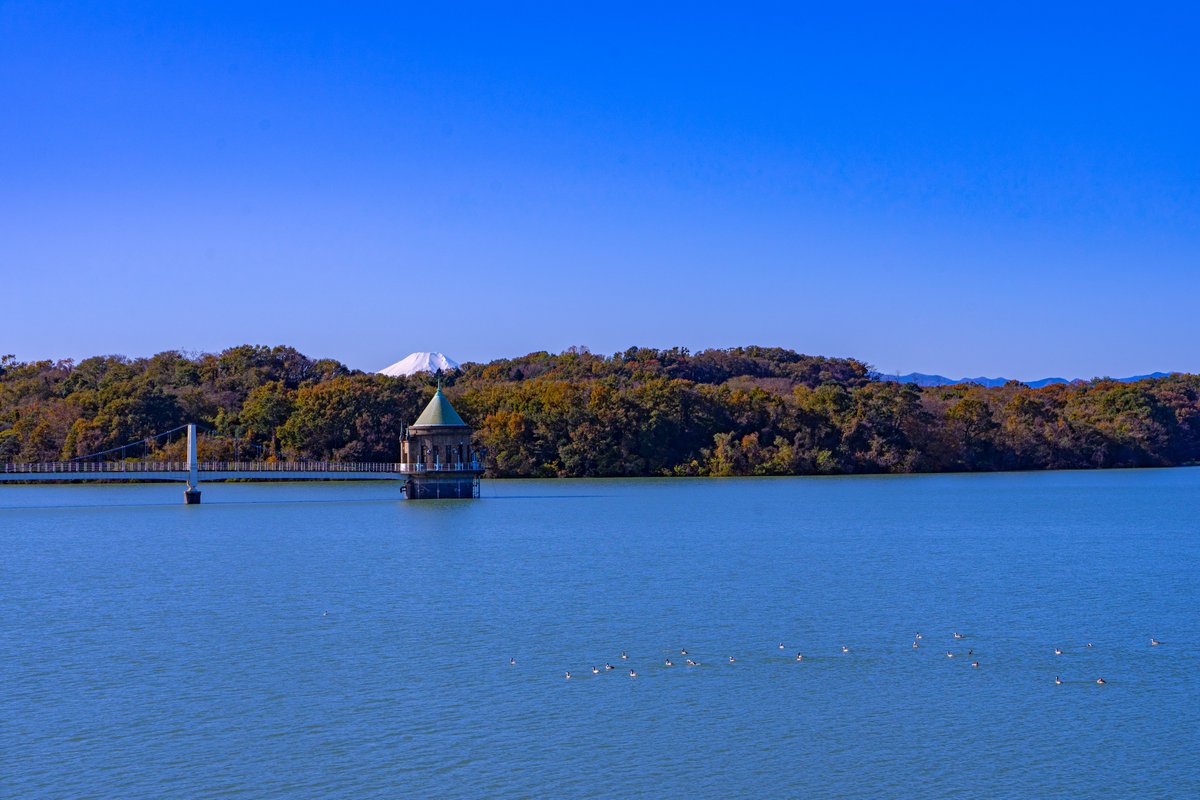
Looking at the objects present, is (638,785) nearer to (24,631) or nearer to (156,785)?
(156,785)

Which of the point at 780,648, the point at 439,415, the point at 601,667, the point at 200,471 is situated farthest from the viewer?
the point at 200,471

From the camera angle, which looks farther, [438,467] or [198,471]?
[198,471]

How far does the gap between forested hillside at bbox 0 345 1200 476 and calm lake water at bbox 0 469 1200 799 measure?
157 ft

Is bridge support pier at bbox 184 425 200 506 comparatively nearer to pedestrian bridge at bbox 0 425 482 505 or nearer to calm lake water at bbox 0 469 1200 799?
pedestrian bridge at bbox 0 425 482 505

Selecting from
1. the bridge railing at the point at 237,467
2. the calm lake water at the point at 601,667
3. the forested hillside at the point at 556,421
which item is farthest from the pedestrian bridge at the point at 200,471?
the calm lake water at the point at 601,667

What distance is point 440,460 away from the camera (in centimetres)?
6850

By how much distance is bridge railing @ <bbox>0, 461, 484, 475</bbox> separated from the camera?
68.2m

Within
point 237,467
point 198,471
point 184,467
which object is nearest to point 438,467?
point 198,471

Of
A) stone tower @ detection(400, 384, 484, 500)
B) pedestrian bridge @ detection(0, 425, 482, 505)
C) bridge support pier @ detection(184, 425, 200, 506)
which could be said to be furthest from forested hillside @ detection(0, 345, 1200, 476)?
stone tower @ detection(400, 384, 484, 500)

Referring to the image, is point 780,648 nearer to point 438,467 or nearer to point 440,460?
point 438,467

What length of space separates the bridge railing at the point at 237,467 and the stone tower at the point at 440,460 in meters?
0.05

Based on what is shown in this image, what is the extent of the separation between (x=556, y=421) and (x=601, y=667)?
7087cm

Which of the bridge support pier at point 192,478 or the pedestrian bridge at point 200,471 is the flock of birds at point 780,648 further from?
the bridge support pier at point 192,478

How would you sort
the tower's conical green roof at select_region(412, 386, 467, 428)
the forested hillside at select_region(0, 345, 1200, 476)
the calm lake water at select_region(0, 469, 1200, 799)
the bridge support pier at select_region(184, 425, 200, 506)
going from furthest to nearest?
the forested hillside at select_region(0, 345, 1200, 476) < the tower's conical green roof at select_region(412, 386, 467, 428) < the bridge support pier at select_region(184, 425, 200, 506) < the calm lake water at select_region(0, 469, 1200, 799)
